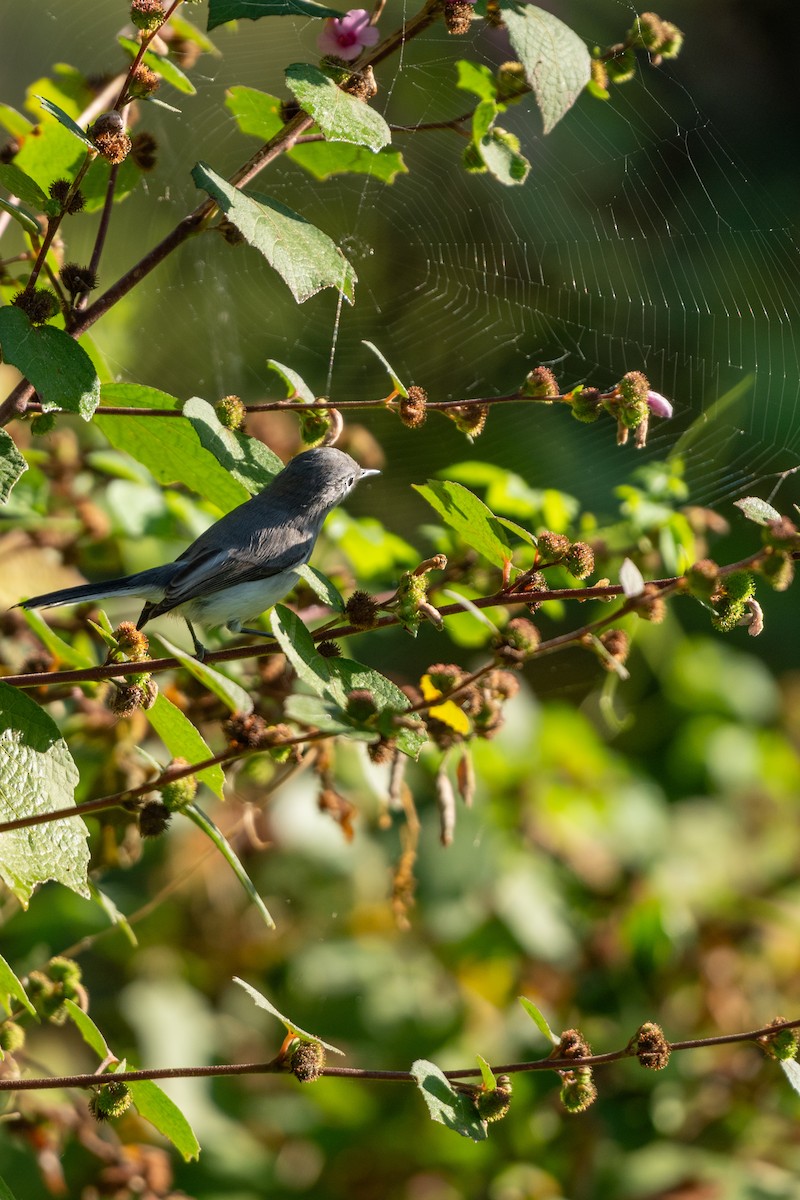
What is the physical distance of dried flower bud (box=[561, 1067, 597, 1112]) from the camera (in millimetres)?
912

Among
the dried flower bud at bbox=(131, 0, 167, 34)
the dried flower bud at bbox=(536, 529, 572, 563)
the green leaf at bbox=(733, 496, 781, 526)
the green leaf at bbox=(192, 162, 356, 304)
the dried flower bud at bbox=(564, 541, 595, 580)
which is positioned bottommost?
the dried flower bud at bbox=(564, 541, 595, 580)

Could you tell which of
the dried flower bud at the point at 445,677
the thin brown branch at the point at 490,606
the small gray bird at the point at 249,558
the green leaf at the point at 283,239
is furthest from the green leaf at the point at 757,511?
the small gray bird at the point at 249,558

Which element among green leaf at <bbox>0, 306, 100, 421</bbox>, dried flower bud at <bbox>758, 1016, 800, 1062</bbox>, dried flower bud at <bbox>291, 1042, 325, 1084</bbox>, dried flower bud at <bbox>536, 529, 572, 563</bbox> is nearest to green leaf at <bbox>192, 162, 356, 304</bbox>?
green leaf at <bbox>0, 306, 100, 421</bbox>

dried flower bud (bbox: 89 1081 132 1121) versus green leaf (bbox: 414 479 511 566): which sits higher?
green leaf (bbox: 414 479 511 566)

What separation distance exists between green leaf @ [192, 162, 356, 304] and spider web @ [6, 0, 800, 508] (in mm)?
1380

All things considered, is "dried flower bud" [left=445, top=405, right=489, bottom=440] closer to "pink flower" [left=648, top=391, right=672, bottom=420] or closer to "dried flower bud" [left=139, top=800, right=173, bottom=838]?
"pink flower" [left=648, top=391, right=672, bottom=420]

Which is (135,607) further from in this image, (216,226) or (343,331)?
(343,331)

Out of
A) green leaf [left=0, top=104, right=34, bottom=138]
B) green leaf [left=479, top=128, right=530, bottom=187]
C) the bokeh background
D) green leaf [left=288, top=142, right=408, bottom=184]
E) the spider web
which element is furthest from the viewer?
the spider web

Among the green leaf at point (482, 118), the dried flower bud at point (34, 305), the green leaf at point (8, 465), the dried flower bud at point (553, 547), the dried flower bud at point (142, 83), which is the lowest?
the dried flower bud at point (553, 547)

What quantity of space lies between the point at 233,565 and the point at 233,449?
39 centimetres

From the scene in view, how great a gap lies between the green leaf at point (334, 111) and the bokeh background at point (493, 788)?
0.64 meters

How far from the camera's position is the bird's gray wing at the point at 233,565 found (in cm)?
137

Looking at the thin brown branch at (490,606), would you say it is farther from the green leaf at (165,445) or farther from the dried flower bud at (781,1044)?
the dried flower bud at (781,1044)

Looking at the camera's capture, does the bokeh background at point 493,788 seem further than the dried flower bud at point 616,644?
Yes
